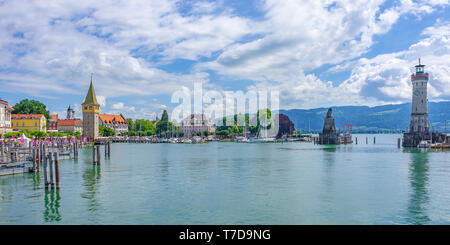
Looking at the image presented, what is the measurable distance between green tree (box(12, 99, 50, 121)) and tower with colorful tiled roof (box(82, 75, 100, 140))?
66.6 ft

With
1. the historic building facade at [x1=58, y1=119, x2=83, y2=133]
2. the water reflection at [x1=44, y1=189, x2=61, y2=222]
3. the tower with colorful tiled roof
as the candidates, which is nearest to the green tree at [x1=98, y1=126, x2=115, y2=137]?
the tower with colorful tiled roof

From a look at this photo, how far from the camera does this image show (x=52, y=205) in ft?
79.9

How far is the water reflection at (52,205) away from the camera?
2145 cm

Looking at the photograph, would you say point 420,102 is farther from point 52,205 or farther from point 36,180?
point 52,205

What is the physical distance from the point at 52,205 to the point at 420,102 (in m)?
104

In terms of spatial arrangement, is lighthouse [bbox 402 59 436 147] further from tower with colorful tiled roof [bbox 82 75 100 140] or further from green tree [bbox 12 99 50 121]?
green tree [bbox 12 99 50 121]

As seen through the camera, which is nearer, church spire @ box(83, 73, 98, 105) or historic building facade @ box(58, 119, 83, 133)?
church spire @ box(83, 73, 98, 105)

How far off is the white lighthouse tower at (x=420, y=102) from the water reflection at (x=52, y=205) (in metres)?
101

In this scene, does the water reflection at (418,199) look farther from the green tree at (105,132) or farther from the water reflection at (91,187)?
the green tree at (105,132)

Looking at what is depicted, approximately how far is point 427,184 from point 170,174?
2679 centimetres

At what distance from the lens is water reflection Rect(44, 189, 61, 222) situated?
21.5 metres

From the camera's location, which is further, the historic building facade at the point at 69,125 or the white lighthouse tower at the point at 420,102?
the historic building facade at the point at 69,125

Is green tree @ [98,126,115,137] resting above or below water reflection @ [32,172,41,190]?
above

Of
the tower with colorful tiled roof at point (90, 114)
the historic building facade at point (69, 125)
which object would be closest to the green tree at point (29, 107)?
the tower with colorful tiled roof at point (90, 114)
